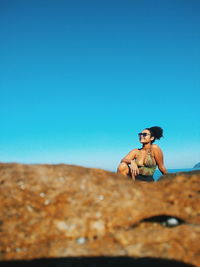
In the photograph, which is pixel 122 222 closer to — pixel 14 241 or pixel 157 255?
pixel 157 255

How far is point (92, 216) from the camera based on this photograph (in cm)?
450

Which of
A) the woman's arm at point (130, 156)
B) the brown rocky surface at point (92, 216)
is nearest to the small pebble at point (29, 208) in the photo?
the brown rocky surface at point (92, 216)

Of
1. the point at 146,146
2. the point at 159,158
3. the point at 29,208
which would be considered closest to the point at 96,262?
the point at 29,208

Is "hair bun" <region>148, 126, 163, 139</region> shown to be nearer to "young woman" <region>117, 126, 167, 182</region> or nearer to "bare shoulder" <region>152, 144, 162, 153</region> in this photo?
"young woman" <region>117, 126, 167, 182</region>

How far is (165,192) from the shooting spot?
5.27 metres

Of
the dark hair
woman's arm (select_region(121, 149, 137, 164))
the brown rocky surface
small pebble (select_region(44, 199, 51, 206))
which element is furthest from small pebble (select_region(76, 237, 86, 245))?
the dark hair

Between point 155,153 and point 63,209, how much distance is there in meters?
7.38

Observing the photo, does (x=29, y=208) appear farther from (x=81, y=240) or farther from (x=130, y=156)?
(x=130, y=156)

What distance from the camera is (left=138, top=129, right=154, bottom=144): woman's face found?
11.7 meters

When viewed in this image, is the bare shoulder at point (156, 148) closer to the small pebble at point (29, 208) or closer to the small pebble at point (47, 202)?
the small pebble at point (47, 202)

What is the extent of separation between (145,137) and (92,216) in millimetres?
7809

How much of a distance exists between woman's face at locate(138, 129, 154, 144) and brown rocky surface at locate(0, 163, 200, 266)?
19.9ft

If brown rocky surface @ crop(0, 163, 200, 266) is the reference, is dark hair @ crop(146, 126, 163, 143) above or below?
above

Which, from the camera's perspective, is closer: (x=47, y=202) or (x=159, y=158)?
(x=47, y=202)
